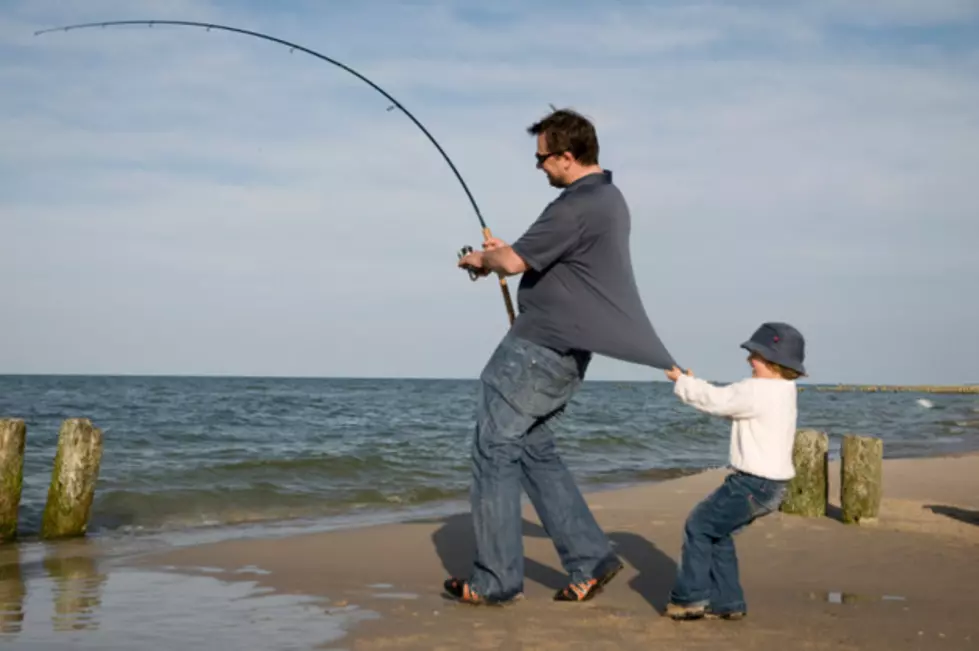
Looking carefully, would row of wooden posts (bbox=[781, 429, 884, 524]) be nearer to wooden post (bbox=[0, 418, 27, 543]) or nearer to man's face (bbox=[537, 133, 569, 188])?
man's face (bbox=[537, 133, 569, 188])

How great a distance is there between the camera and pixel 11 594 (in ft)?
17.6

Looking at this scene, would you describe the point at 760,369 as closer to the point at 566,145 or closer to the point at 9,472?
the point at 566,145

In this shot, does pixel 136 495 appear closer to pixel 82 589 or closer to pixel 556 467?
pixel 82 589

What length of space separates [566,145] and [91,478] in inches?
206

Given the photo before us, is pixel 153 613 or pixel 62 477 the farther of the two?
pixel 62 477

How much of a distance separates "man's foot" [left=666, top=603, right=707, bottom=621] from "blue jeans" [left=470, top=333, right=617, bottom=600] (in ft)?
1.56

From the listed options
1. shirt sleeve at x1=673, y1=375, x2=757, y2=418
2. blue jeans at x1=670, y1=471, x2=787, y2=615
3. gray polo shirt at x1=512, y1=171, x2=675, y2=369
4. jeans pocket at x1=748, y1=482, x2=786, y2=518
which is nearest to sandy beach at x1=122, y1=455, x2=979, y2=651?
blue jeans at x1=670, y1=471, x2=787, y2=615

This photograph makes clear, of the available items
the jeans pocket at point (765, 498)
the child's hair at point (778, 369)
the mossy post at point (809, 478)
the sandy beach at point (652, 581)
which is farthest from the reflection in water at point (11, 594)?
the mossy post at point (809, 478)

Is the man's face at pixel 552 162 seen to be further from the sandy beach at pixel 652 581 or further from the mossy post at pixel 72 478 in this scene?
the mossy post at pixel 72 478

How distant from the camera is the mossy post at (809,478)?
7.88 metres

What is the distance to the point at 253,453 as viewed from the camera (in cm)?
1661

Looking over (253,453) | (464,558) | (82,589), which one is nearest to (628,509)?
(464,558)

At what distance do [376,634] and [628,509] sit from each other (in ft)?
15.7

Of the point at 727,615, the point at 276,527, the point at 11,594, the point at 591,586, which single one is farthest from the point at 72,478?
the point at 727,615
